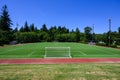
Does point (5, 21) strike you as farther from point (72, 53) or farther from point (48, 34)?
point (72, 53)

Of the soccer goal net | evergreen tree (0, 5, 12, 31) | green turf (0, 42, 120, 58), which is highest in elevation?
evergreen tree (0, 5, 12, 31)

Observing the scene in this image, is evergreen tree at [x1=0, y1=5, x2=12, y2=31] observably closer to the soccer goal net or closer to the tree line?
the tree line

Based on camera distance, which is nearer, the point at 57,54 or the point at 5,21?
the point at 57,54

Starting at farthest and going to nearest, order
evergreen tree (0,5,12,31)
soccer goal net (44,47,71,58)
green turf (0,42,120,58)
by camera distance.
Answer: evergreen tree (0,5,12,31) < green turf (0,42,120,58) < soccer goal net (44,47,71,58)

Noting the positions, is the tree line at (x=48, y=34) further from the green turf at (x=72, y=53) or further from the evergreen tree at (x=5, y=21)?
the green turf at (x=72, y=53)

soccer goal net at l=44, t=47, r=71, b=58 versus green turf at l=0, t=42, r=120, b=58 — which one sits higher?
soccer goal net at l=44, t=47, r=71, b=58

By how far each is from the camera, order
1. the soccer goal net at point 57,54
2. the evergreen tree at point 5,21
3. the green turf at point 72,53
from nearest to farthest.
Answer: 1. the soccer goal net at point 57,54
2. the green turf at point 72,53
3. the evergreen tree at point 5,21

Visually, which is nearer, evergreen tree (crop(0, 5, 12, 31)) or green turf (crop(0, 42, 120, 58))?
green turf (crop(0, 42, 120, 58))

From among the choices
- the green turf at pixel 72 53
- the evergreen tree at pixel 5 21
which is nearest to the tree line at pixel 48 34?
the evergreen tree at pixel 5 21

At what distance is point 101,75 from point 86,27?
349 feet

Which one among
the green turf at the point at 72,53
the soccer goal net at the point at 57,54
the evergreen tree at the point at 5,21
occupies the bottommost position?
the green turf at the point at 72,53

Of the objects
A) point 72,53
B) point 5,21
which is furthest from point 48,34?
point 72,53

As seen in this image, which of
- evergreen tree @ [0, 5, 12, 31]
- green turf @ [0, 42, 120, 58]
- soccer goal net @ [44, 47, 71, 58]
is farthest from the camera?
evergreen tree @ [0, 5, 12, 31]

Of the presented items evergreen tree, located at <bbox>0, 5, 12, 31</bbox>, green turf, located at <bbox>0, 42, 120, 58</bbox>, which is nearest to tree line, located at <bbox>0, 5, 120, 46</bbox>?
evergreen tree, located at <bbox>0, 5, 12, 31</bbox>
